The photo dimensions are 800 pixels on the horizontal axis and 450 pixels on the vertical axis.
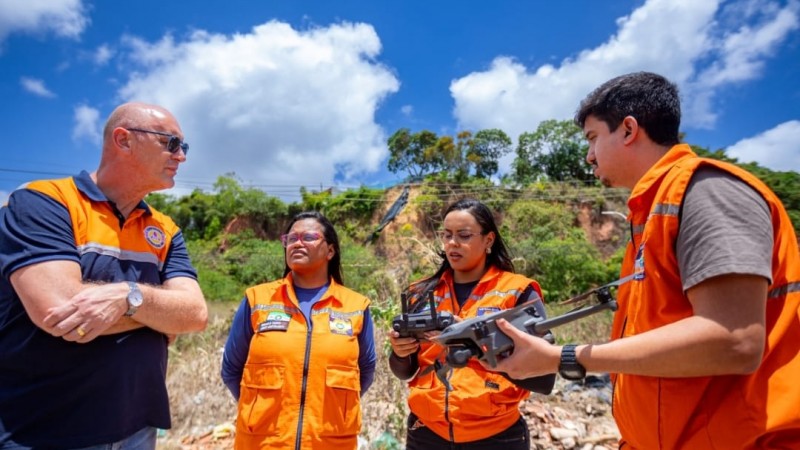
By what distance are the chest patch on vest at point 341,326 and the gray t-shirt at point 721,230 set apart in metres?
2.00

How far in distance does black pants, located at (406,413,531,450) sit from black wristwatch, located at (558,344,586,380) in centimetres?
116

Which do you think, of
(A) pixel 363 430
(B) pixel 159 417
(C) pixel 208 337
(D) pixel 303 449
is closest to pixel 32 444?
(B) pixel 159 417

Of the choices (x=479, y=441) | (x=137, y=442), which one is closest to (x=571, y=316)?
(x=479, y=441)

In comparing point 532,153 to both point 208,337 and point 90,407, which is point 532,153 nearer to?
point 208,337

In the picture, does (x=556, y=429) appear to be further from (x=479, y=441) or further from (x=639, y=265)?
(x=639, y=265)

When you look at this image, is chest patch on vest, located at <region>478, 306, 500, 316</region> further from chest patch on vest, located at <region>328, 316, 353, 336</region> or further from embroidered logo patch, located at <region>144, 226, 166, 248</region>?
embroidered logo patch, located at <region>144, 226, 166, 248</region>

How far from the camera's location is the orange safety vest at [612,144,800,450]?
1188 mm

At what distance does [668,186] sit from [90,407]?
7.36ft

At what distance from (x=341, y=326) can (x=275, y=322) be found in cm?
40

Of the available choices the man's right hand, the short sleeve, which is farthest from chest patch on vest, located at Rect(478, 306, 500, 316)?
the short sleeve

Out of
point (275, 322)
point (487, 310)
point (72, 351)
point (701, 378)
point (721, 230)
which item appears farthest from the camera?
point (275, 322)

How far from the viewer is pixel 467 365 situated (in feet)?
6.65

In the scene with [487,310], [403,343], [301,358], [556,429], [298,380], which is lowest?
[556,429]

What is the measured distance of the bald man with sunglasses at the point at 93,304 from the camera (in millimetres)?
1714
